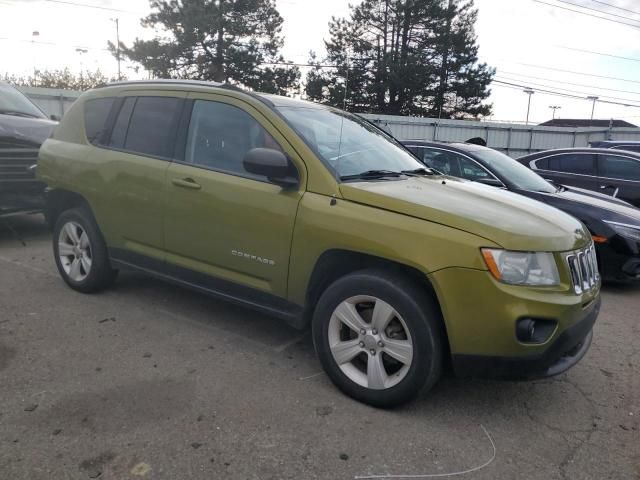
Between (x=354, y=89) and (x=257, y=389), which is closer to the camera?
(x=257, y=389)

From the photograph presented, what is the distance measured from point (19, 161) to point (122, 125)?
297 cm

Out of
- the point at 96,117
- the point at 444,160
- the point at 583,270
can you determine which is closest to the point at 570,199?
the point at 444,160

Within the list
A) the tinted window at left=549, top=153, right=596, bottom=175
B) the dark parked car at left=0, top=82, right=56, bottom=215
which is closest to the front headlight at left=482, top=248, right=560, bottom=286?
the dark parked car at left=0, top=82, right=56, bottom=215

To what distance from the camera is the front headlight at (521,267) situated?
2.73 meters

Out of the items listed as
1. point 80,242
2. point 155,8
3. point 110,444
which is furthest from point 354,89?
point 110,444

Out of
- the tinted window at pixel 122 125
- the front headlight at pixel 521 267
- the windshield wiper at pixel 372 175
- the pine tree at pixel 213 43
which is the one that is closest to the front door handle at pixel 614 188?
the windshield wiper at pixel 372 175

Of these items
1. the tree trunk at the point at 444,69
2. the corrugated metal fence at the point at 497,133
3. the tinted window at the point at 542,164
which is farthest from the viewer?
the tree trunk at the point at 444,69

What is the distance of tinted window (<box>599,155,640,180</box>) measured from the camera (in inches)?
324

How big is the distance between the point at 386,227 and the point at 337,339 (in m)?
0.75

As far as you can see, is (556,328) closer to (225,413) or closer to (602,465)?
(602,465)

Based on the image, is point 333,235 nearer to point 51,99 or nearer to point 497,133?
point 51,99

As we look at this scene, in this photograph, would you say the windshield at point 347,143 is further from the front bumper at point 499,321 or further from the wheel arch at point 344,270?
the front bumper at point 499,321

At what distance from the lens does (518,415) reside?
3.12 metres

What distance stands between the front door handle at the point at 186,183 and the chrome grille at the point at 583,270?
2.43 meters
